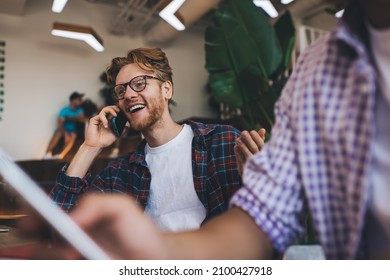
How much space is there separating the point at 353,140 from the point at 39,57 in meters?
2.79

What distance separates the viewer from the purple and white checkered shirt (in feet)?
1.39

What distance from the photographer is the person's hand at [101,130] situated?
1.15 meters

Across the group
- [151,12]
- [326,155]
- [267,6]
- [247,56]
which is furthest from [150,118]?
[151,12]

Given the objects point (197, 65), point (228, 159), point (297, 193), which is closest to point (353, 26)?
point (297, 193)

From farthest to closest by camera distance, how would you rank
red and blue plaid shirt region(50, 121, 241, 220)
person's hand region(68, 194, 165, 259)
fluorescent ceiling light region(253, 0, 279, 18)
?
fluorescent ceiling light region(253, 0, 279, 18) → red and blue plaid shirt region(50, 121, 241, 220) → person's hand region(68, 194, 165, 259)

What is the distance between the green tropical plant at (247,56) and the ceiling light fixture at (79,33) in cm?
92

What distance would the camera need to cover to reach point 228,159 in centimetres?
106

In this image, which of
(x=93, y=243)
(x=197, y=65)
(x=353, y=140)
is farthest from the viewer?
(x=197, y=65)

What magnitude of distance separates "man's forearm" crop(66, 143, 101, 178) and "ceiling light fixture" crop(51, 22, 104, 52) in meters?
1.40

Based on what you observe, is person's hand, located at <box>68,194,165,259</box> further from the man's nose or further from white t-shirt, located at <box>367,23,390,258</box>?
the man's nose

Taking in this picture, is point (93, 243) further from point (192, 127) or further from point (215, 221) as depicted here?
point (192, 127)

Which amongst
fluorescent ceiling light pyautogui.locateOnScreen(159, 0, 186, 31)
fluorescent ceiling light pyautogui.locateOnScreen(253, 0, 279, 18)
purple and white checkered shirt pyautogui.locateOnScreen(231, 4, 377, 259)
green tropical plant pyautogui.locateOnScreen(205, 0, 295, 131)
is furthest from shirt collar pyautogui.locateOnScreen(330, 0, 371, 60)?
fluorescent ceiling light pyautogui.locateOnScreen(253, 0, 279, 18)

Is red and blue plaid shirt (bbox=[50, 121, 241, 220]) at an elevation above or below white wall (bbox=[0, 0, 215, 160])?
below

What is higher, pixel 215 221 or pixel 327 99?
pixel 327 99
